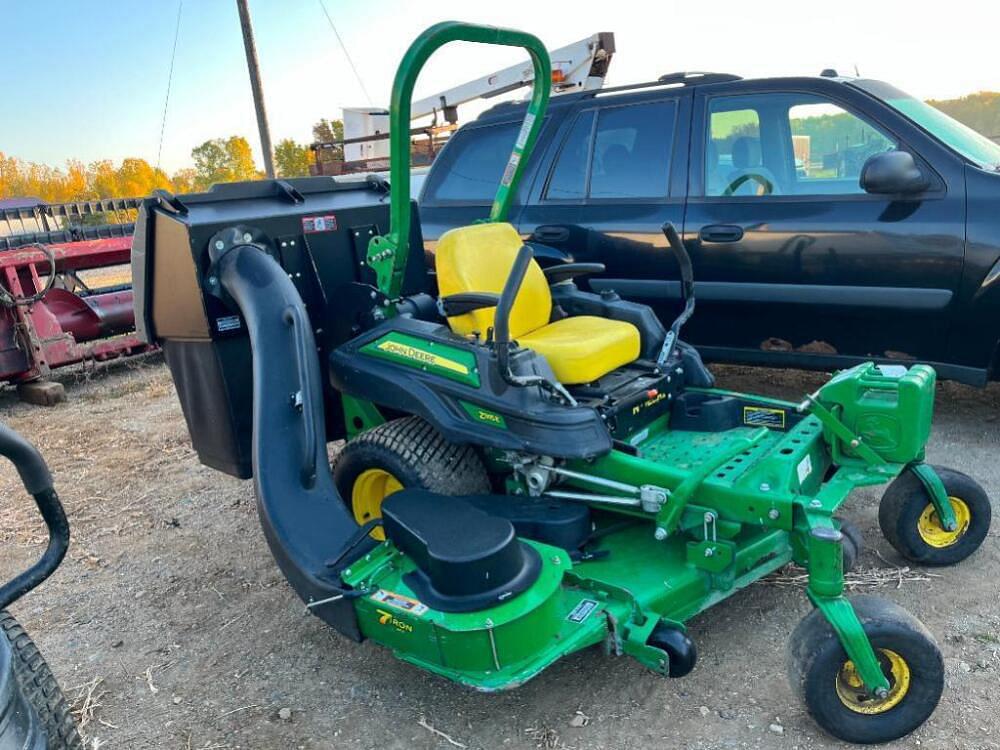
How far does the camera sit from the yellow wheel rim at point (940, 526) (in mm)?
3170

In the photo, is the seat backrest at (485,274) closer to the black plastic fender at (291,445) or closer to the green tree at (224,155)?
the black plastic fender at (291,445)

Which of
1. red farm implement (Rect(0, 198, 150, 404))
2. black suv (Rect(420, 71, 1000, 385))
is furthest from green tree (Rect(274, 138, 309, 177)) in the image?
black suv (Rect(420, 71, 1000, 385))

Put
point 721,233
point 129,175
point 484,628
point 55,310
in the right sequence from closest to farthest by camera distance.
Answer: point 484,628
point 721,233
point 55,310
point 129,175

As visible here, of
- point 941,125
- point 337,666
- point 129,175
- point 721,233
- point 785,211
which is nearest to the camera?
point 337,666

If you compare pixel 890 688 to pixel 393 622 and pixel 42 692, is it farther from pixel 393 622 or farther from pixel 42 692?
pixel 42 692

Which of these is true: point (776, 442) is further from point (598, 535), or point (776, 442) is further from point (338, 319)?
point (338, 319)

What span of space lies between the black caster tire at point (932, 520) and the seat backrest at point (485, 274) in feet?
5.38

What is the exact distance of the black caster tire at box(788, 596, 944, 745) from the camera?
223 centimetres

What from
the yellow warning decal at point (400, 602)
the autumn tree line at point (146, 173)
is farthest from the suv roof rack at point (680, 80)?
the autumn tree line at point (146, 173)

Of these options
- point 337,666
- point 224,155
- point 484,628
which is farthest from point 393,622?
point 224,155

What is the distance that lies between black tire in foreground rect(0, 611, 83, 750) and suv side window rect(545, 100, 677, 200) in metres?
3.88

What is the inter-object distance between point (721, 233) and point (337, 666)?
10.0 ft

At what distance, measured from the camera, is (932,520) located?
10.5 ft

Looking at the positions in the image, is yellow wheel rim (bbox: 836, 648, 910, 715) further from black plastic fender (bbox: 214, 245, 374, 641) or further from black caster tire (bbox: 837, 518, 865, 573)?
black plastic fender (bbox: 214, 245, 374, 641)
